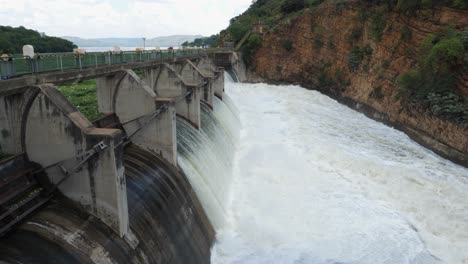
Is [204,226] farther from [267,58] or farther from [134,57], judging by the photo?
[267,58]

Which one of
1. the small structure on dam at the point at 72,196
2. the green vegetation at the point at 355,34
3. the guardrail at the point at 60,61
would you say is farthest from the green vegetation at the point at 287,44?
the small structure on dam at the point at 72,196

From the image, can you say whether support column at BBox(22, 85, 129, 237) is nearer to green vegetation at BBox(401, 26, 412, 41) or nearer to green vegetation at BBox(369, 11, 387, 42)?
green vegetation at BBox(401, 26, 412, 41)

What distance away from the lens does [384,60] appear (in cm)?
3031

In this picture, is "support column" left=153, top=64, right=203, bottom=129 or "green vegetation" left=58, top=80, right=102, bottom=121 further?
"support column" left=153, top=64, right=203, bottom=129

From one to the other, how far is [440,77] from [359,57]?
13.4 meters

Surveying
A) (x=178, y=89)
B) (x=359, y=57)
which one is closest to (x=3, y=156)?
(x=178, y=89)

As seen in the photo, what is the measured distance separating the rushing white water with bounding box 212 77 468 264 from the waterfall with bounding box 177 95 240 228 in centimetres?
58

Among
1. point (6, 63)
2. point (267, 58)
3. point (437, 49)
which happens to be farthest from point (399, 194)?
point (267, 58)

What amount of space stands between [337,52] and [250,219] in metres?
30.4

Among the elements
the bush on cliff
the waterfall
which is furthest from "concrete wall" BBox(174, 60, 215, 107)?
the bush on cliff

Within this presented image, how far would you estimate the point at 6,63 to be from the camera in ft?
28.4

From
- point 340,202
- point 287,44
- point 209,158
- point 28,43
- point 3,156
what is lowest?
point 340,202

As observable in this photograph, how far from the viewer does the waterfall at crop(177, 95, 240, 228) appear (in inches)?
506

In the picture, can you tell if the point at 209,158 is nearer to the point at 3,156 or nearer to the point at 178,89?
the point at 178,89
